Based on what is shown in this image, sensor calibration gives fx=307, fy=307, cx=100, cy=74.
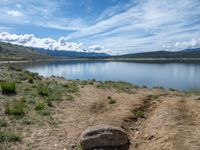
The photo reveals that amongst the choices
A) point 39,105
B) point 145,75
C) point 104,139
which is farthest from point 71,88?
point 145,75

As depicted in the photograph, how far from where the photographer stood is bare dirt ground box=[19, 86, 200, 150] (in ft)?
32.1

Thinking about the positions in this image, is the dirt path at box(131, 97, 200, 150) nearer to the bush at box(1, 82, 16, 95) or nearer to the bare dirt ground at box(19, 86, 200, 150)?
the bare dirt ground at box(19, 86, 200, 150)

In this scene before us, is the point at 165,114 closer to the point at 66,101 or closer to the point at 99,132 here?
the point at 99,132

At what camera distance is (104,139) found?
961 cm

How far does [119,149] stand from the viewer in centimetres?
970

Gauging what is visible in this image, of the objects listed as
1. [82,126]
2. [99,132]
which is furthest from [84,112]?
[99,132]

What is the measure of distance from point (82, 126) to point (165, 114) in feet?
11.8

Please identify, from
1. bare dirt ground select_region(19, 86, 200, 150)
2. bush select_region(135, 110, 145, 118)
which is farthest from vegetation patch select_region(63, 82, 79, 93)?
bush select_region(135, 110, 145, 118)

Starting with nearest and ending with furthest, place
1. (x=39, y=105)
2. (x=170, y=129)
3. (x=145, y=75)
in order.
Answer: (x=170, y=129) < (x=39, y=105) < (x=145, y=75)

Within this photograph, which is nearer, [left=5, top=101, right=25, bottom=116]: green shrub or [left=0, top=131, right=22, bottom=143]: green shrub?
[left=0, top=131, right=22, bottom=143]: green shrub

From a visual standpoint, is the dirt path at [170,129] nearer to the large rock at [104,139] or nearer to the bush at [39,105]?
the large rock at [104,139]

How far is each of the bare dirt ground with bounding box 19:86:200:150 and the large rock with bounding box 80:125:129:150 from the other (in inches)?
17.3

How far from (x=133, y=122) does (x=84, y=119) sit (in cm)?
202

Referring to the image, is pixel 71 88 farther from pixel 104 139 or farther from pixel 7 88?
pixel 104 139
